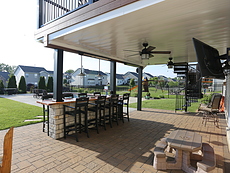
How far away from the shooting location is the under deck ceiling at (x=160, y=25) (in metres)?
2.05

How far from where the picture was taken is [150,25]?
2.79 meters

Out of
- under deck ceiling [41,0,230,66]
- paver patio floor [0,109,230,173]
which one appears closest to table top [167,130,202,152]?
paver patio floor [0,109,230,173]

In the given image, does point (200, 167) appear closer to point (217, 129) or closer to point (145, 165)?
point (145, 165)

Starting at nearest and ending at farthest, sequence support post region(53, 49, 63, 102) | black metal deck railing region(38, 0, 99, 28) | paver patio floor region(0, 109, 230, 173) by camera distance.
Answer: paver patio floor region(0, 109, 230, 173)
black metal deck railing region(38, 0, 99, 28)
support post region(53, 49, 63, 102)

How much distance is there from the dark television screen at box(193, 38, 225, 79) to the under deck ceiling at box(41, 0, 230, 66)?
1.55ft

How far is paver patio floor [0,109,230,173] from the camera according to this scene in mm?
2471

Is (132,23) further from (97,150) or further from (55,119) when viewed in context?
(55,119)

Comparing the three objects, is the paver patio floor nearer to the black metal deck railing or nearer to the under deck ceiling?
the under deck ceiling

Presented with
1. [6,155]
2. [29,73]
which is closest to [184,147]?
[6,155]

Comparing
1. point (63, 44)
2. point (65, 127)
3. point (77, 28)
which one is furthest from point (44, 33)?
point (65, 127)

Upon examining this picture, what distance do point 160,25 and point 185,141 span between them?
2218 millimetres

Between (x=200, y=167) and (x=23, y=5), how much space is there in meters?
5.64

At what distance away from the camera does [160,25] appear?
2.78 meters

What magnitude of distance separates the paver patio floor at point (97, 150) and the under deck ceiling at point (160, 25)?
2575mm
